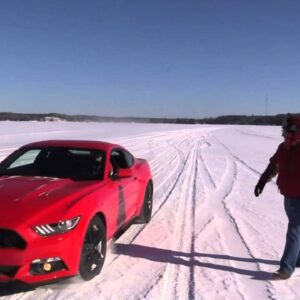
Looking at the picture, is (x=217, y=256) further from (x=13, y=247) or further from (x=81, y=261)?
(x=13, y=247)

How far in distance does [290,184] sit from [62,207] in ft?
7.45

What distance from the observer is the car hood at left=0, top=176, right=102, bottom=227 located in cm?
399

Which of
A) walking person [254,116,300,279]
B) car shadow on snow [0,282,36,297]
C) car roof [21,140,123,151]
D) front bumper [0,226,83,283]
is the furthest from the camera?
car roof [21,140,123,151]

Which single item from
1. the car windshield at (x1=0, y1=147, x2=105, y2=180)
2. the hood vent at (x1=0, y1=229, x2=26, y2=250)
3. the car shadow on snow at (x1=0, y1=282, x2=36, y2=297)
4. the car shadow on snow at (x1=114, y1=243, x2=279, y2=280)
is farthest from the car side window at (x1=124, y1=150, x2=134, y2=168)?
the hood vent at (x1=0, y1=229, x2=26, y2=250)

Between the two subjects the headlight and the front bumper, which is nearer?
the front bumper

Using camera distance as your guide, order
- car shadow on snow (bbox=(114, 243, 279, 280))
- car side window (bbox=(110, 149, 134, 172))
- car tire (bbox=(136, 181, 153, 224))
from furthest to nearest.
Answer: car tire (bbox=(136, 181, 153, 224)) → car side window (bbox=(110, 149, 134, 172)) → car shadow on snow (bbox=(114, 243, 279, 280))

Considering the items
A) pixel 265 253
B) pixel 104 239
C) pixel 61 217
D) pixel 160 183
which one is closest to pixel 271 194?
pixel 160 183

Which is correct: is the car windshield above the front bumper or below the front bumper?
above

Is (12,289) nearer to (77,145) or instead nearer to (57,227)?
(57,227)

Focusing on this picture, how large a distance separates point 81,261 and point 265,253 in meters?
2.50

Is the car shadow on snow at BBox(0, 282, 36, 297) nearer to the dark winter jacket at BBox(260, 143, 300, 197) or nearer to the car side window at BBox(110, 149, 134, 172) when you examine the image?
the car side window at BBox(110, 149, 134, 172)

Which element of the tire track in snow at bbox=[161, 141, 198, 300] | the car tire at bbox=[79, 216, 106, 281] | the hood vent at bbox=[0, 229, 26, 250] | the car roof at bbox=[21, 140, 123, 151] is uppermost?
the car roof at bbox=[21, 140, 123, 151]

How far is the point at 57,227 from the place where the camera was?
13.2ft

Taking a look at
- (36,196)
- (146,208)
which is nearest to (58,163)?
(36,196)
